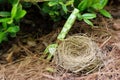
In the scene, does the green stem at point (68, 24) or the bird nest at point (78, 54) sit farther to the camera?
the green stem at point (68, 24)

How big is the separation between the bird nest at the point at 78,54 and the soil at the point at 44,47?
0.13 ft

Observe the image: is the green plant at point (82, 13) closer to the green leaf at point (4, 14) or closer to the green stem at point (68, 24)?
the green stem at point (68, 24)

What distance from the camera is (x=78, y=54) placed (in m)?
2.01

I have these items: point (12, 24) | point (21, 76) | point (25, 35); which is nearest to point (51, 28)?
point (25, 35)

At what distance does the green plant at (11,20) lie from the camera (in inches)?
78.1

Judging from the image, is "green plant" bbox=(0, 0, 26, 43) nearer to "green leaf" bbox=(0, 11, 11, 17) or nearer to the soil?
"green leaf" bbox=(0, 11, 11, 17)

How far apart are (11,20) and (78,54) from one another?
0.50 metres

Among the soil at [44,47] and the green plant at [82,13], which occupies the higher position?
the green plant at [82,13]

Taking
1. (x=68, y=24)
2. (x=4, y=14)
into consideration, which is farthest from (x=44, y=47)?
(x=4, y=14)

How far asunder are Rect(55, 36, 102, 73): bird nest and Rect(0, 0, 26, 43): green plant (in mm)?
331

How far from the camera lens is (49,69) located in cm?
196

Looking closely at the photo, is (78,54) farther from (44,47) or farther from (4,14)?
(4,14)

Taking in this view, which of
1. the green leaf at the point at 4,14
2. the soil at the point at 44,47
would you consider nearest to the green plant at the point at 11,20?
the green leaf at the point at 4,14

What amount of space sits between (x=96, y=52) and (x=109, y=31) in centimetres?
29
